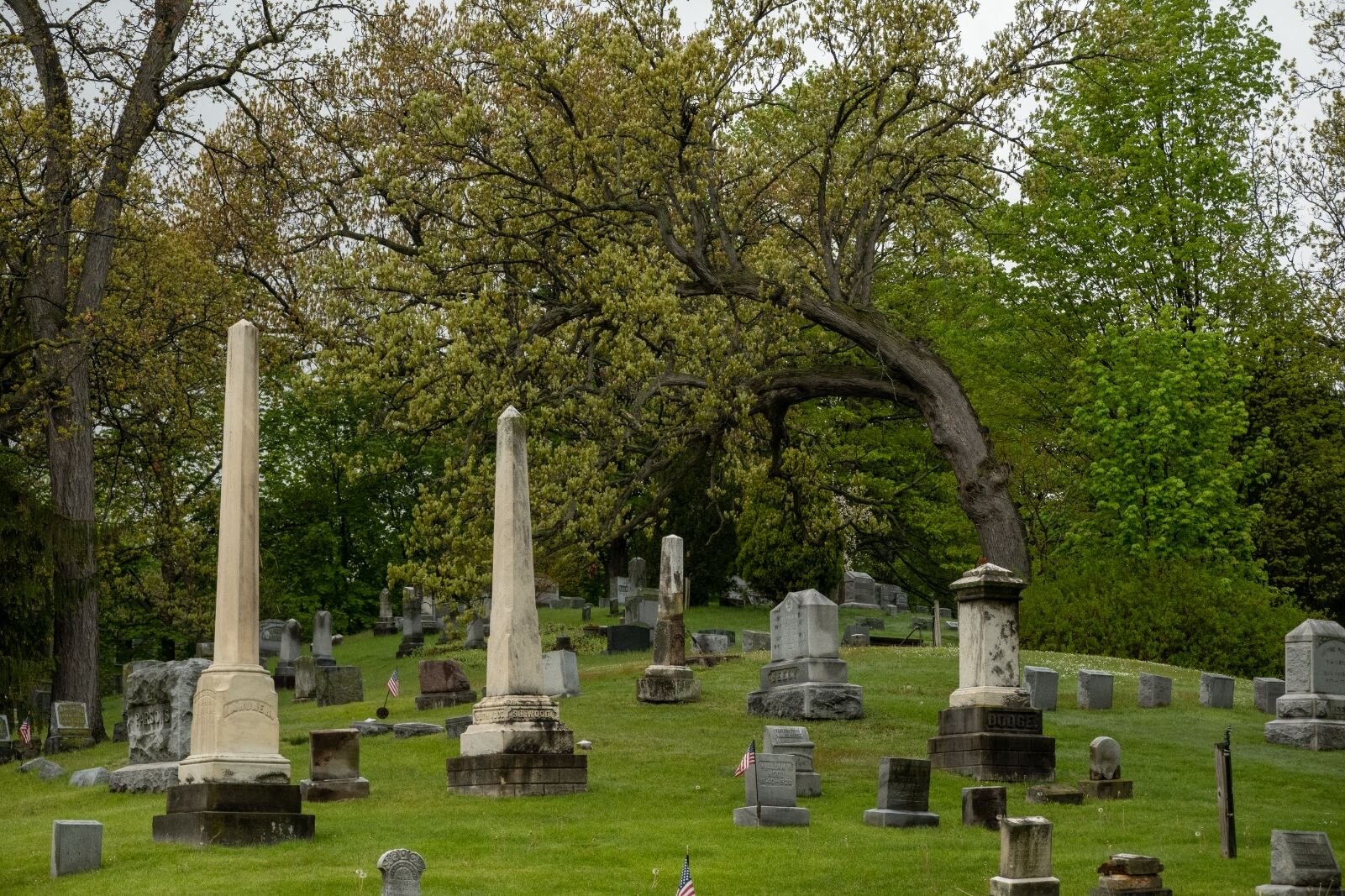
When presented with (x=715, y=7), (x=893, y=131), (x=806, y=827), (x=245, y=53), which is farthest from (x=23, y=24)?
(x=806, y=827)

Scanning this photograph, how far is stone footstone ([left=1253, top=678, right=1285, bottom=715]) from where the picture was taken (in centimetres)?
2372

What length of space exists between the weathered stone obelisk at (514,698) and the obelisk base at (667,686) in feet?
20.7

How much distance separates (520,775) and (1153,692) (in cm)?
1076

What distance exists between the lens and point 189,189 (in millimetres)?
39344

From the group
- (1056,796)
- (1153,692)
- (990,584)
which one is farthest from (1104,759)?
(1153,692)

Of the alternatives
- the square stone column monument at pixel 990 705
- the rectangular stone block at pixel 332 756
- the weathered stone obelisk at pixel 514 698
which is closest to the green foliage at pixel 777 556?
the square stone column monument at pixel 990 705

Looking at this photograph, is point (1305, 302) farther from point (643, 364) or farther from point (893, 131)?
point (643, 364)

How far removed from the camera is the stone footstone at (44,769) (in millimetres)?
21047

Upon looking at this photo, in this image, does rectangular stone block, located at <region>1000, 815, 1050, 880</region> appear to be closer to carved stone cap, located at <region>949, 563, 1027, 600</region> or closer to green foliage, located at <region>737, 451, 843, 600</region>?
carved stone cap, located at <region>949, 563, 1027, 600</region>

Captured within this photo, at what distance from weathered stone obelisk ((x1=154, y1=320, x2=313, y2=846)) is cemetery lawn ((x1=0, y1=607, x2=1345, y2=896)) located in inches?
11.5

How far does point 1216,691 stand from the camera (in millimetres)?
23750

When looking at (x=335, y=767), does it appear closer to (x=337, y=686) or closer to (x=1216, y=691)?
(x=337, y=686)

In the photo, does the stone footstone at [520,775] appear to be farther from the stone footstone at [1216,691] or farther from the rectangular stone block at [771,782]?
the stone footstone at [1216,691]

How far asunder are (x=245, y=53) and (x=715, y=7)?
903cm
